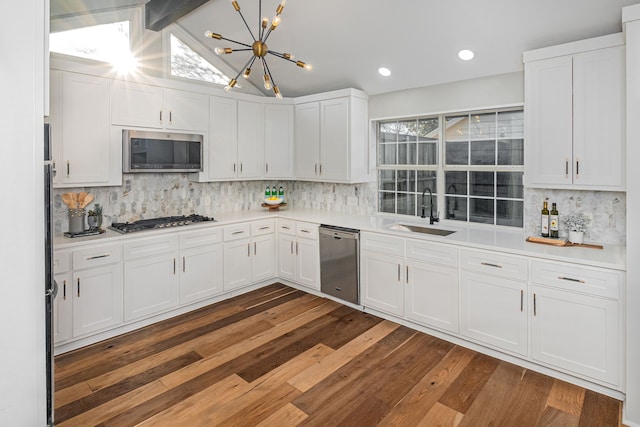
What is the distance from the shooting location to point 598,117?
2873 millimetres

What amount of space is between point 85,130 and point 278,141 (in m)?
2.25

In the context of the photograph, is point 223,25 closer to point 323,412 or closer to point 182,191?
point 182,191

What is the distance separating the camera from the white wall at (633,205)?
7.61 feet

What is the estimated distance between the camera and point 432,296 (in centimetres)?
350

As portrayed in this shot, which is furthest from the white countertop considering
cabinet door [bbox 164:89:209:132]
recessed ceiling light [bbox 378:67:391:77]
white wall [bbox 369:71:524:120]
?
recessed ceiling light [bbox 378:67:391:77]

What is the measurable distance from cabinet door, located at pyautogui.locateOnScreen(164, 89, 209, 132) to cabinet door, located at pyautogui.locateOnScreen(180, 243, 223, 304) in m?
1.33

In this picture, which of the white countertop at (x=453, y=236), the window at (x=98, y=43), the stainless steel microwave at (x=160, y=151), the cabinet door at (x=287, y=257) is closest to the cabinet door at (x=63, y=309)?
the white countertop at (x=453, y=236)

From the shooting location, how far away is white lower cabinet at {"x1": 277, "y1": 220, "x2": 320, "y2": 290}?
453 centimetres

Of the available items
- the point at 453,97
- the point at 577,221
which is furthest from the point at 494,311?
the point at 453,97

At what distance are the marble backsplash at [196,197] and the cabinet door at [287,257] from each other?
798mm

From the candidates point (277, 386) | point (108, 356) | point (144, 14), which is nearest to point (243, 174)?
point (144, 14)

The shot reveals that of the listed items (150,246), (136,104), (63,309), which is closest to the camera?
(63,309)

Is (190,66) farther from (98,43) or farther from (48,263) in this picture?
(48,263)

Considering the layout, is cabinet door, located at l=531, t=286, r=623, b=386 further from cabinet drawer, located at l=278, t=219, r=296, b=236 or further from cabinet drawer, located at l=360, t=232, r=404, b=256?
cabinet drawer, located at l=278, t=219, r=296, b=236
